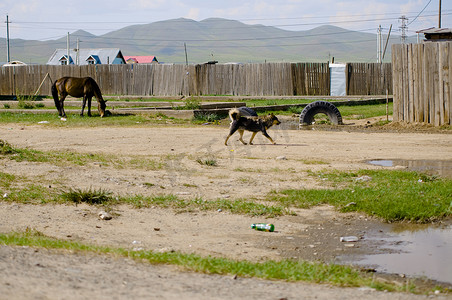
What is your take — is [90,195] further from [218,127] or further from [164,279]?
[218,127]

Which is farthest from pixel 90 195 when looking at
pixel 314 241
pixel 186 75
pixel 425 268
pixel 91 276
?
pixel 186 75

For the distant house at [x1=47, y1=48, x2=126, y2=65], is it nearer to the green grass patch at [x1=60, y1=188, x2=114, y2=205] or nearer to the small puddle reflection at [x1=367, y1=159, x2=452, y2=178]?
the small puddle reflection at [x1=367, y1=159, x2=452, y2=178]

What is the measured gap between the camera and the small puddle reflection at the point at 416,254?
605cm

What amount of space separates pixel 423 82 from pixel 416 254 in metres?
12.2

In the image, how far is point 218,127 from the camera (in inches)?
737

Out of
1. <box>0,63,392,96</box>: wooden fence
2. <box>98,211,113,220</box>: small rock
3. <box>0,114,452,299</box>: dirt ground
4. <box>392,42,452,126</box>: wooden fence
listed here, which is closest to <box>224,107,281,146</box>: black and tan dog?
<box>0,114,452,299</box>: dirt ground

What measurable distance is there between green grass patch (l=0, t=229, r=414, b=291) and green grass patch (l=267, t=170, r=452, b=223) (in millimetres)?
2380

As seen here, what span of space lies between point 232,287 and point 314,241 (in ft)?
7.92

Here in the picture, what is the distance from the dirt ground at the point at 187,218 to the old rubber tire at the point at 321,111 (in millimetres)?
2951

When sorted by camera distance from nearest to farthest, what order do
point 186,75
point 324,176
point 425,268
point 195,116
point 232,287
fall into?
point 232,287
point 425,268
point 324,176
point 195,116
point 186,75

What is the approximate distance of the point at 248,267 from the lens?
5.55 meters

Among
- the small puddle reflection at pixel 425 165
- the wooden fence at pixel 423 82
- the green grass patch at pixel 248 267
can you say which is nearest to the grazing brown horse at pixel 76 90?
the wooden fence at pixel 423 82

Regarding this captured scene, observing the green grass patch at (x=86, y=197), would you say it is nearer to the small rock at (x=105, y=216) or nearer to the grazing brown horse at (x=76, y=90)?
the small rock at (x=105, y=216)

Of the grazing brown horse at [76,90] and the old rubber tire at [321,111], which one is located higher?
the grazing brown horse at [76,90]
